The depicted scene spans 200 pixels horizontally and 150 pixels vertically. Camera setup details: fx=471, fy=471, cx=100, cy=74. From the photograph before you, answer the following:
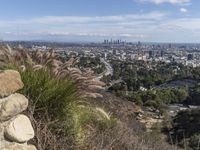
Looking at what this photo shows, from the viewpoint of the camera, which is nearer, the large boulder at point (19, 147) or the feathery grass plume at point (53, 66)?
the large boulder at point (19, 147)

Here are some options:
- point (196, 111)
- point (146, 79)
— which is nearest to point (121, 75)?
point (146, 79)

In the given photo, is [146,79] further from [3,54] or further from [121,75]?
[3,54]

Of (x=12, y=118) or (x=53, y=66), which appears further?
(x=53, y=66)

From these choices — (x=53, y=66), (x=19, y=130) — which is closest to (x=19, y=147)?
(x=19, y=130)

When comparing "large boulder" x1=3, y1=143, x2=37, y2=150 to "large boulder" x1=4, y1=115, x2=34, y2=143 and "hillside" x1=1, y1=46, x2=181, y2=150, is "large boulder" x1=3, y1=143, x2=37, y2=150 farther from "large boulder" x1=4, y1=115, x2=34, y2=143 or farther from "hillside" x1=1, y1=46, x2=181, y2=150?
"hillside" x1=1, y1=46, x2=181, y2=150

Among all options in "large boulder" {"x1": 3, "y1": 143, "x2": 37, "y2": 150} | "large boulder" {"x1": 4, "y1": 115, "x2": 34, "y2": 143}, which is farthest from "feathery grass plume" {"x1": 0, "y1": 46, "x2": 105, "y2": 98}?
"large boulder" {"x1": 3, "y1": 143, "x2": 37, "y2": 150}

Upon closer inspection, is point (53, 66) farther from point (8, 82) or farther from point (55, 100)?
point (8, 82)

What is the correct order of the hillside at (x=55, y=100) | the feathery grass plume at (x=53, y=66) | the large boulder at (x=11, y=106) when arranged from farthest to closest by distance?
the feathery grass plume at (x=53, y=66)
the hillside at (x=55, y=100)
the large boulder at (x=11, y=106)

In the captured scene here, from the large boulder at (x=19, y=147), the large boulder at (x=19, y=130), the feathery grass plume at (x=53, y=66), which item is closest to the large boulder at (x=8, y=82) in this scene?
the large boulder at (x=19, y=130)

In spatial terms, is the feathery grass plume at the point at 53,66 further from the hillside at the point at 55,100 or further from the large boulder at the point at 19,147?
the large boulder at the point at 19,147
